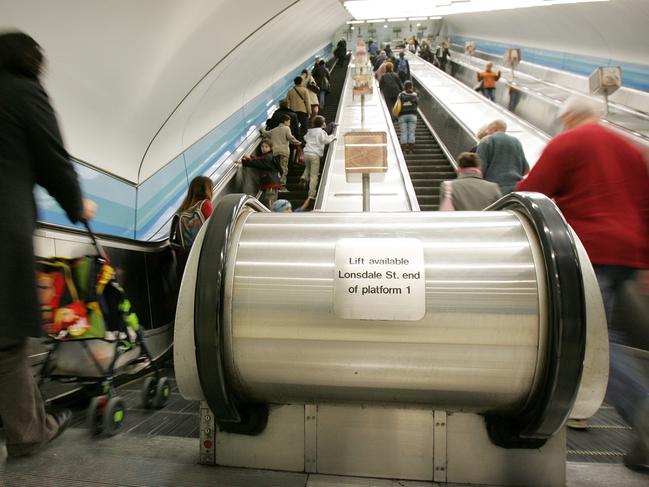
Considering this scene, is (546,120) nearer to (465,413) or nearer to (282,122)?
(282,122)

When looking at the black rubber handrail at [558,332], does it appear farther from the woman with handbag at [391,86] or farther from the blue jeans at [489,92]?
the blue jeans at [489,92]

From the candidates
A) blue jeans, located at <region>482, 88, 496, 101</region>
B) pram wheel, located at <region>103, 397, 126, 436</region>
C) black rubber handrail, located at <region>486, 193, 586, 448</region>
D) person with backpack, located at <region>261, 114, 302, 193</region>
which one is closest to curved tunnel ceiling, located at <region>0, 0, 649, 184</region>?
person with backpack, located at <region>261, 114, 302, 193</region>

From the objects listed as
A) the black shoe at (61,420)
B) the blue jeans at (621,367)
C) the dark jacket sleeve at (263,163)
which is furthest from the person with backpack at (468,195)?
the dark jacket sleeve at (263,163)

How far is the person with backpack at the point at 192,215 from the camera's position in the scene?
3.86 metres

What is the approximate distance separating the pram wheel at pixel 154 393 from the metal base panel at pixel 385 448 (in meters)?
1.16

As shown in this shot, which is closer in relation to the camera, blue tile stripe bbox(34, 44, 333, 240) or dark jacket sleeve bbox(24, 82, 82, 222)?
dark jacket sleeve bbox(24, 82, 82, 222)

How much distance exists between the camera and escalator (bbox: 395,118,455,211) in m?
7.67

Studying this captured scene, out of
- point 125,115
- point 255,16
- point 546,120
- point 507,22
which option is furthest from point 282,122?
point 507,22

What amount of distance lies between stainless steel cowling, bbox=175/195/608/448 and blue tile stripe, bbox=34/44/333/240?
6.52 feet

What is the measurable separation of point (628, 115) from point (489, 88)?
3.83 meters

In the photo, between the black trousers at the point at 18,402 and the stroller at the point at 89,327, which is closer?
the black trousers at the point at 18,402

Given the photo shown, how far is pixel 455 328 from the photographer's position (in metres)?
1.40

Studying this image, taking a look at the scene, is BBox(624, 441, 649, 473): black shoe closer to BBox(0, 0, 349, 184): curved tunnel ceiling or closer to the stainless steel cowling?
the stainless steel cowling

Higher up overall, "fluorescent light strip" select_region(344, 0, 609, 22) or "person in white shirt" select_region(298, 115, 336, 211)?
"fluorescent light strip" select_region(344, 0, 609, 22)
